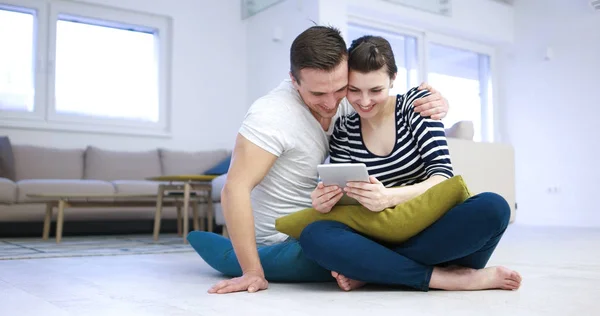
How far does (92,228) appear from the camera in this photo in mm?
5395

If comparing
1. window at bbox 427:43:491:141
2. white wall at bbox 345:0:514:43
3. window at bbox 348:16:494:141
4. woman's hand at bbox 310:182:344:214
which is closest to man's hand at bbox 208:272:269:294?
woman's hand at bbox 310:182:344:214

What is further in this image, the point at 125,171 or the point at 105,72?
the point at 105,72

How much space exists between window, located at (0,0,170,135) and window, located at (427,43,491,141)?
3.28 metres

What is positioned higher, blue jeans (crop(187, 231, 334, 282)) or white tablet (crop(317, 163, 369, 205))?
white tablet (crop(317, 163, 369, 205))

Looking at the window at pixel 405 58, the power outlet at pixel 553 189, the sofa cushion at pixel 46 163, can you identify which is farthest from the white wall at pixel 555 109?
the sofa cushion at pixel 46 163

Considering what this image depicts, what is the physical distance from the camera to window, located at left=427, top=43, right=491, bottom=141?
24.8 ft

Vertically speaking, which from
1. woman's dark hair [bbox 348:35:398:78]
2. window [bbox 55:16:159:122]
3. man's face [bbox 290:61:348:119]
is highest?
window [bbox 55:16:159:122]

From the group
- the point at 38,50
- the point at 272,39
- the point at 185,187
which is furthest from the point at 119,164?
the point at 272,39

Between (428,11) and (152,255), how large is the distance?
4.88 meters

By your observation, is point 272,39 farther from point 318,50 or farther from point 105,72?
point 318,50

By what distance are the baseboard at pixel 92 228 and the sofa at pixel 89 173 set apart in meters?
0.05

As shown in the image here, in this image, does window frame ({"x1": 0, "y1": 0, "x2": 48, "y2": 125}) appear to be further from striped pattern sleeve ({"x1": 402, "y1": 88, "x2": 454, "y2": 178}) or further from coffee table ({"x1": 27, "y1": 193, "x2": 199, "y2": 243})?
striped pattern sleeve ({"x1": 402, "y1": 88, "x2": 454, "y2": 178})

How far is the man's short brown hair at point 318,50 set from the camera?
1712 millimetres

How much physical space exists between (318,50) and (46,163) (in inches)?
179
